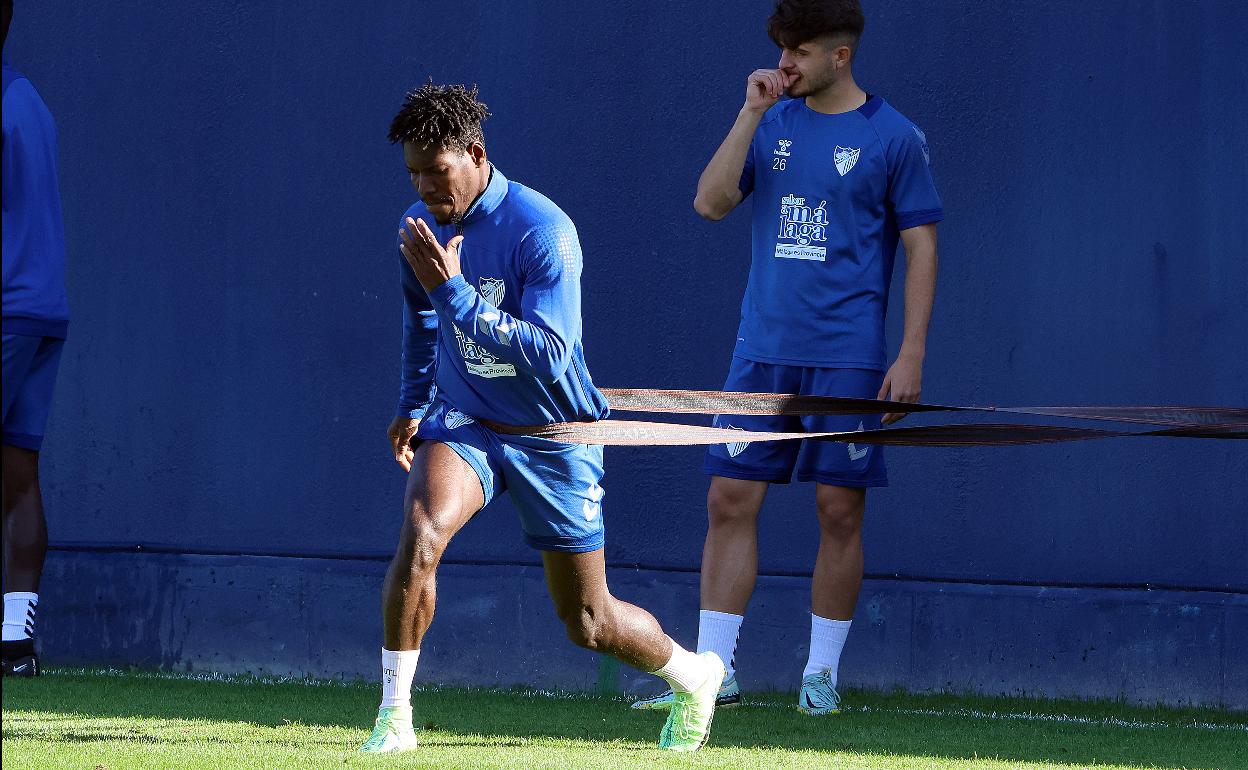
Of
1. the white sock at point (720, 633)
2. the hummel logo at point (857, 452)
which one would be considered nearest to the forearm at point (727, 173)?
the hummel logo at point (857, 452)

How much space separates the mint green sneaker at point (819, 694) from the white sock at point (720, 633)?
0.95 ft

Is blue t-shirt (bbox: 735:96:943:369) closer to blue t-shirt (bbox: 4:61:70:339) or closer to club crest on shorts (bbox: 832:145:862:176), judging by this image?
club crest on shorts (bbox: 832:145:862:176)

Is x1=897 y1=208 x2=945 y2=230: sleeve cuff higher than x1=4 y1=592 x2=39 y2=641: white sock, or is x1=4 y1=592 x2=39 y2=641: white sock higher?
x1=897 y1=208 x2=945 y2=230: sleeve cuff

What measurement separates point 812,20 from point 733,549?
1708 mm

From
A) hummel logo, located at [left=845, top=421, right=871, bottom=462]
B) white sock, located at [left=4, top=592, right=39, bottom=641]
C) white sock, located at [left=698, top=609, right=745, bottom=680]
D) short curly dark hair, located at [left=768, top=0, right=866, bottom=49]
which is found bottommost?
white sock, located at [left=4, top=592, right=39, bottom=641]

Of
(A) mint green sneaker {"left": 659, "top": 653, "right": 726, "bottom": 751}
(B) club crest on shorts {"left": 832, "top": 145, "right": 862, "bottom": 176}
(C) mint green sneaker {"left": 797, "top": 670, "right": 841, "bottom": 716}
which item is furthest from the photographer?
(C) mint green sneaker {"left": 797, "top": 670, "right": 841, "bottom": 716}

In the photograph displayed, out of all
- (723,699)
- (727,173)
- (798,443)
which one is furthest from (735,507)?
(727,173)

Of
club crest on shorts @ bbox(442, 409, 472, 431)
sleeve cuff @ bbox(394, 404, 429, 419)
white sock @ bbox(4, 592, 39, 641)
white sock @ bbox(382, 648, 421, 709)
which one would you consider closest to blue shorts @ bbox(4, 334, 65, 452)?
white sock @ bbox(4, 592, 39, 641)

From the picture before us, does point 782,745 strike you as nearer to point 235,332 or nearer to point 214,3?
point 235,332

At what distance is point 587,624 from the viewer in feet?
12.5

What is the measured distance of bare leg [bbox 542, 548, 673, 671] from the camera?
12.5ft

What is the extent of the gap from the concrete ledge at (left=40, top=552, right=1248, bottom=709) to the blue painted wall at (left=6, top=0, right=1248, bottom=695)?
8 centimetres

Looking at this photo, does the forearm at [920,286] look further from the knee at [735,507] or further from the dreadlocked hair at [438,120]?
the dreadlocked hair at [438,120]

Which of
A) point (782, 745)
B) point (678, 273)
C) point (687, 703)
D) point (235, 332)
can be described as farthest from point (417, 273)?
point (235, 332)
